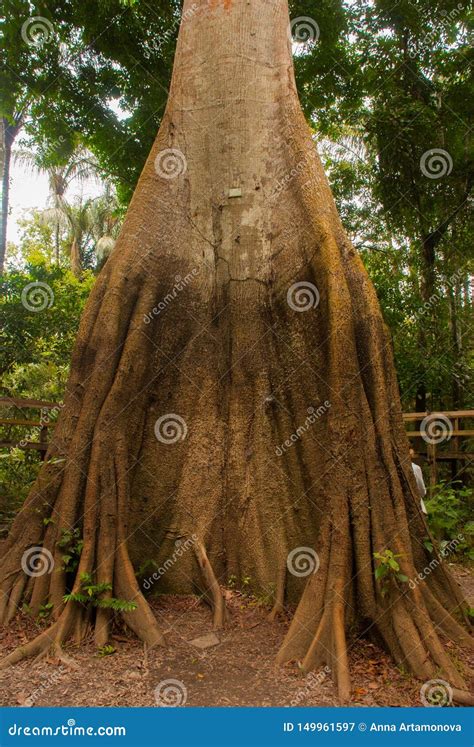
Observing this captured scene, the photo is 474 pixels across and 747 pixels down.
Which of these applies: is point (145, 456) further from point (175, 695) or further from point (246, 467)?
point (175, 695)

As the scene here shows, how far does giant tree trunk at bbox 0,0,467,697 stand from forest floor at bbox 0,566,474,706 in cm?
16

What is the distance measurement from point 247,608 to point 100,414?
6.67 ft

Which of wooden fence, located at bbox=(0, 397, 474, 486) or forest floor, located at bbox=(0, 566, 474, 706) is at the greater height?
wooden fence, located at bbox=(0, 397, 474, 486)

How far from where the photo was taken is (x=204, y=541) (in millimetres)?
5133

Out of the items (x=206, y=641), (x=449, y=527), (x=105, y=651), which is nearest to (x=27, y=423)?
(x=105, y=651)

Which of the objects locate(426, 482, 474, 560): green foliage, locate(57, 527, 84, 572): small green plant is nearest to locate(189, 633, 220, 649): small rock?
locate(57, 527, 84, 572): small green plant

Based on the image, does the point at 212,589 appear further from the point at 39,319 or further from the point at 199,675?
the point at 39,319

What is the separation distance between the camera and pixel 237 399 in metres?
5.40

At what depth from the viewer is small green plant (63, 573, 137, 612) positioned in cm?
430

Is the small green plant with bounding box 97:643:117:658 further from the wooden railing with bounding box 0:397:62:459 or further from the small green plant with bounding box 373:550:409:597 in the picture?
the wooden railing with bounding box 0:397:62:459

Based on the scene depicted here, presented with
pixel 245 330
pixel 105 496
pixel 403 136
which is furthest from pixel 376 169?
pixel 105 496

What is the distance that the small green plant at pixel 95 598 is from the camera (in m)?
4.30

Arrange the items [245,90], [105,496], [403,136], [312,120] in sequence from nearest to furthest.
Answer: [105,496] → [245,90] → [403,136] → [312,120]

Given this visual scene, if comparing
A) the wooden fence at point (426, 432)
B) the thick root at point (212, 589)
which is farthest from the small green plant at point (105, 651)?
the wooden fence at point (426, 432)
